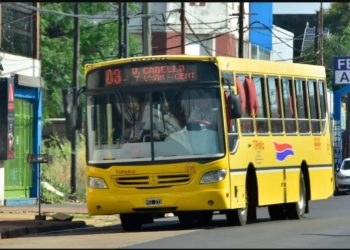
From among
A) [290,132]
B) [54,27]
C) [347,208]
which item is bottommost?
[347,208]

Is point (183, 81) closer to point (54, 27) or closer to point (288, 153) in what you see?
point (288, 153)

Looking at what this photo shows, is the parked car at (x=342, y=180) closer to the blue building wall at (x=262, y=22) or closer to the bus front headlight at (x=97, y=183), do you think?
the blue building wall at (x=262, y=22)

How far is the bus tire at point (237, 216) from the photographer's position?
76.1 ft

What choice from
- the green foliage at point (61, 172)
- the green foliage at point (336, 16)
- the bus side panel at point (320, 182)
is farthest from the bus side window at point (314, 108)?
the green foliage at point (336, 16)

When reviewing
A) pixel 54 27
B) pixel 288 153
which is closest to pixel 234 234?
pixel 288 153

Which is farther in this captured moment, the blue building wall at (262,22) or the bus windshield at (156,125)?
the blue building wall at (262,22)

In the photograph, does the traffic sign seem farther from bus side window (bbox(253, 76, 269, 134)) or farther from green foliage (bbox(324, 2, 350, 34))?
bus side window (bbox(253, 76, 269, 134))

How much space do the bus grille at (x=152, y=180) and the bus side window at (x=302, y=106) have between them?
5138 millimetres

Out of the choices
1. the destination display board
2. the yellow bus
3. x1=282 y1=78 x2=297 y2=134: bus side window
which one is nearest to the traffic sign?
x1=282 y1=78 x2=297 y2=134: bus side window

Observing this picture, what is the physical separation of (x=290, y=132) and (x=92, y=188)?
5.34 m

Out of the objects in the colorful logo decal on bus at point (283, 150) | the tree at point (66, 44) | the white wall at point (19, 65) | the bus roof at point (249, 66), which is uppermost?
the tree at point (66, 44)

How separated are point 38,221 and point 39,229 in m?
1.62

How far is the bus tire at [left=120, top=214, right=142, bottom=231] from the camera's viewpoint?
2355cm

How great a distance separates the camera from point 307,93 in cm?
2688
